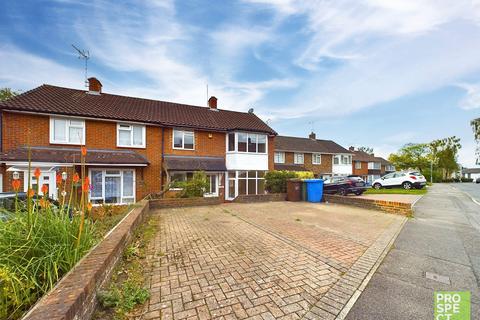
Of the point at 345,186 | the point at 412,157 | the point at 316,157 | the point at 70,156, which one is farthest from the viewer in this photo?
the point at 412,157

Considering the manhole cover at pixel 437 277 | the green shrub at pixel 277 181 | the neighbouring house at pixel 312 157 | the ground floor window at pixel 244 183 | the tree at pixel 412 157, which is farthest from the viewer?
the tree at pixel 412 157

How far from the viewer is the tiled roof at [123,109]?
481 inches

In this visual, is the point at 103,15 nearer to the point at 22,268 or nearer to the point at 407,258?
the point at 22,268

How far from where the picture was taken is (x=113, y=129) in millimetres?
13586

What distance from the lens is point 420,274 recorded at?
12.5 feet

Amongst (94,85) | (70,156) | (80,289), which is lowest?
(80,289)

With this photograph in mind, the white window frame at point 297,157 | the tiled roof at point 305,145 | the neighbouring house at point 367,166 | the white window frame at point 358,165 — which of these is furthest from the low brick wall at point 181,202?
the white window frame at point 358,165

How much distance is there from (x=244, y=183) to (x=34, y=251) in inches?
599

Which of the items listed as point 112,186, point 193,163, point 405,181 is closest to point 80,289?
point 112,186

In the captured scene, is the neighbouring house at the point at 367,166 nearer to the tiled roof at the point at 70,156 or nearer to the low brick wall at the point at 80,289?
the tiled roof at the point at 70,156

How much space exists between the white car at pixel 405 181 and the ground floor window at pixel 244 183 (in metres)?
15.3

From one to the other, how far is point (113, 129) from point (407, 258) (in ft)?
50.8

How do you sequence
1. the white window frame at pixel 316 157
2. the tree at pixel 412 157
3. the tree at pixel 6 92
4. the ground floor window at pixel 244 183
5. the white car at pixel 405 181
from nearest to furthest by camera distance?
the ground floor window at pixel 244 183 < the white car at pixel 405 181 < the tree at pixel 6 92 < the white window frame at pixel 316 157 < the tree at pixel 412 157

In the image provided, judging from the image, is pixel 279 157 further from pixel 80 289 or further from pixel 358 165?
pixel 80 289
